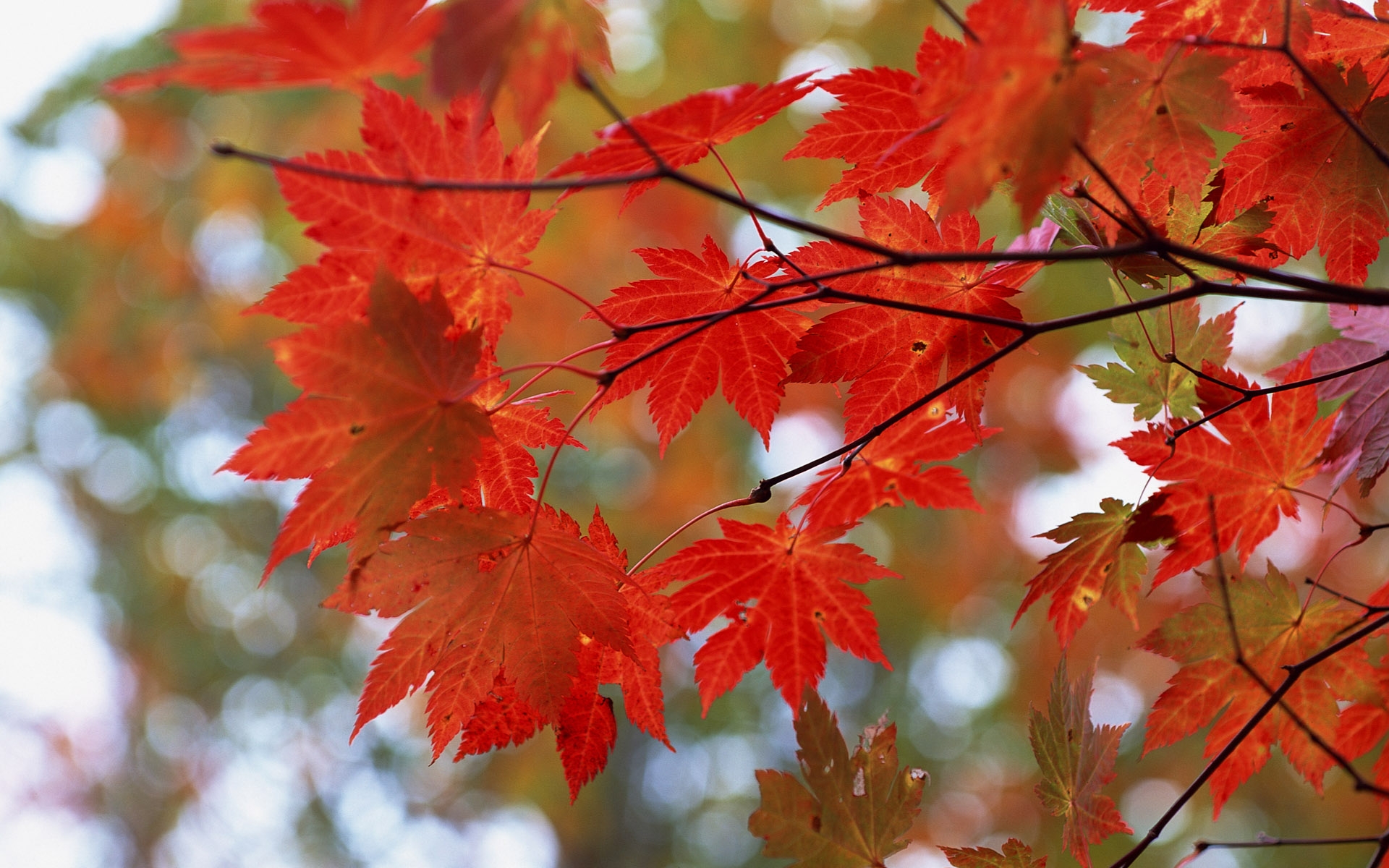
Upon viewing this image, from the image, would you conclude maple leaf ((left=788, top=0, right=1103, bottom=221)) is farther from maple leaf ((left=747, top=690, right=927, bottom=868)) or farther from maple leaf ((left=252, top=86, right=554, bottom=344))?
maple leaf ((left=747, top=690, right=927, bottom=868))

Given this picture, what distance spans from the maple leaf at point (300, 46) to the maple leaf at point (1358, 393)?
883mm

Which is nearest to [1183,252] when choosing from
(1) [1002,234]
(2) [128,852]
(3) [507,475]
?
(3) [507,475]

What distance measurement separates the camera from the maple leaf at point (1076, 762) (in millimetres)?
816

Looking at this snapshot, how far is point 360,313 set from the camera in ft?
2.45

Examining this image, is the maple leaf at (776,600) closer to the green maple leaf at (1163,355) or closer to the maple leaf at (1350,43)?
the green maple leaf at (1163,355)

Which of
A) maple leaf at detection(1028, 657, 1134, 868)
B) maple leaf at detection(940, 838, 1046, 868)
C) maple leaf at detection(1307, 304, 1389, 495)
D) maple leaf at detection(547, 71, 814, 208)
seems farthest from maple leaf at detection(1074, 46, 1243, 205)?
maple leaf at detection(940, 838, 1046, 868)

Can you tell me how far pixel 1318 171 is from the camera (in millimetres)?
853

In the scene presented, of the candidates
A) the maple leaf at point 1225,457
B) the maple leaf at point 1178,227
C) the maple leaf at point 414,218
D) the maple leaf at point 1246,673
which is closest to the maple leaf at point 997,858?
the maple leaf at point 1246,673

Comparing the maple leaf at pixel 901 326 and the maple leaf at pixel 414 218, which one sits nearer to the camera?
the maple leaf at pixel 414 218

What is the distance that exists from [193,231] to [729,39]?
4087mm

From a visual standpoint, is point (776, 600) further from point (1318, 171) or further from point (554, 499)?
point (554, 499)

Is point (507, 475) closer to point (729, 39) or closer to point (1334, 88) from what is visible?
point (1334, 88)

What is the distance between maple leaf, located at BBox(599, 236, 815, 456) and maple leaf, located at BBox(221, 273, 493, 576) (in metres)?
0.21

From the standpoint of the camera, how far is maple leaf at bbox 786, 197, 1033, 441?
83 centimetres
